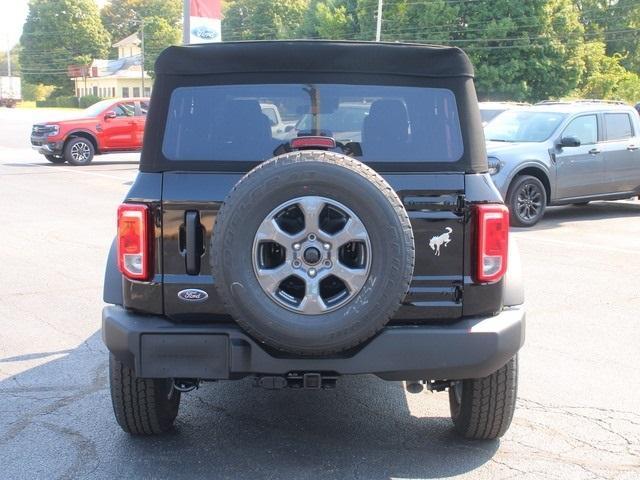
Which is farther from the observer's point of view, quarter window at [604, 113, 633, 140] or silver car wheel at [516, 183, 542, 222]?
quarter window at [604, 113, 633, 140]

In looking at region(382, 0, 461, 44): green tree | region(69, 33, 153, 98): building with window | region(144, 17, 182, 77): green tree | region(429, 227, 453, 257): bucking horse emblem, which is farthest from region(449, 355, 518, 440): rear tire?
region(69, 33, 153, 98): building with window

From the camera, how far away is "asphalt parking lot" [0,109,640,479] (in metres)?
4.26

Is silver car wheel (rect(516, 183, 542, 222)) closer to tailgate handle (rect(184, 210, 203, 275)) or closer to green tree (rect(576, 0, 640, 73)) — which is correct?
tailgate handle (rect(184, 210, 203, 275))

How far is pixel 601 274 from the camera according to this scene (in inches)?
372

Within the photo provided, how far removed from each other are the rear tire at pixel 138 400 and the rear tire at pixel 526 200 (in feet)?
30.5

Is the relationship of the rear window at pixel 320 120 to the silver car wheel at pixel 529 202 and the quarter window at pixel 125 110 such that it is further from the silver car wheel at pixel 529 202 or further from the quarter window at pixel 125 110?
the quarter window at pixel 125 110

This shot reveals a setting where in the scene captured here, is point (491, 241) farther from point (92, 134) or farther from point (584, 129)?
point (92, 134)

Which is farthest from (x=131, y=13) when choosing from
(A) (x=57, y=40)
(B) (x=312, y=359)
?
(B) (x=312, y=359)

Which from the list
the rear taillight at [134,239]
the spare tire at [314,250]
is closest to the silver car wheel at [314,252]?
the spare tire at [314,250]

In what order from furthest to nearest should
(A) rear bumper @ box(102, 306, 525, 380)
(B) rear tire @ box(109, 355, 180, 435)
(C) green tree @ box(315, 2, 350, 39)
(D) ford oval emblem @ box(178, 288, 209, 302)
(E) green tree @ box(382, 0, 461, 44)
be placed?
(C) green tree @ box(315, 2, 350, 39), (E) green tree @ box(382, 0, 461, 44), (B) rear tire @ box(109, 355, 180, 435), (D) ford oval emblem @ box(178, 288, 209, 302), (A) rear bumper @ box(102, 306, 525, 380)

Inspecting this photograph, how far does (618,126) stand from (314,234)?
1184 cm

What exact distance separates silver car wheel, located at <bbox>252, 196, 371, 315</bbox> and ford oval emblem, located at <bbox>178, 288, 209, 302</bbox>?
0.40 m

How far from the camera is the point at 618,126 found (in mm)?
14336

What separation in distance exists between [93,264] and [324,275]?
254 inches
